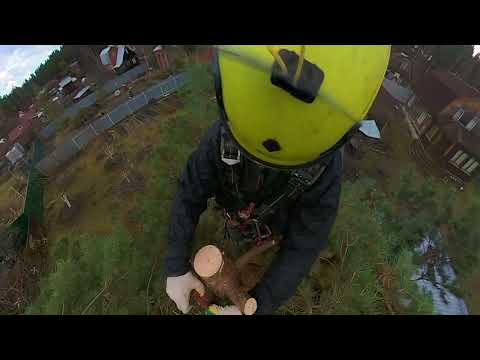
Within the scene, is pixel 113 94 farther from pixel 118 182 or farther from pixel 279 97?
pixel 279 97

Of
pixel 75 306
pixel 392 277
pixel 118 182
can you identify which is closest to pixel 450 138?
pixel 392 277

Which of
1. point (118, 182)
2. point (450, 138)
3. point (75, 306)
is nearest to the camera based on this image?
point (75, 306)

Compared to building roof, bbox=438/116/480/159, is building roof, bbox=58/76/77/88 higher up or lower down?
lower down

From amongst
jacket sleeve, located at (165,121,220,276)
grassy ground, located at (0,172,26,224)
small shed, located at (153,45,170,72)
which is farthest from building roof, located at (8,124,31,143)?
jacket sleeve, located at (165,121,220,276)

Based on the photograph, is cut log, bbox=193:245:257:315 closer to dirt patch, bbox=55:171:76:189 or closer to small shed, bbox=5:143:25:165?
dirt patch, bbox=55:171:76:189

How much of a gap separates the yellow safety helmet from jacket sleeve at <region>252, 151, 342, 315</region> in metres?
0.33

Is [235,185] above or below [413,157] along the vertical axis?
above

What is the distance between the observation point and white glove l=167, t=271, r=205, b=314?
136 cm

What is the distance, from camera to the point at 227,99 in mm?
809

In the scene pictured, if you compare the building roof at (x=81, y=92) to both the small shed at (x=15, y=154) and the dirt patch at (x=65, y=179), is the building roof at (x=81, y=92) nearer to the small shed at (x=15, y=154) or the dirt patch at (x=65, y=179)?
the small shed at (x=15, y=154)

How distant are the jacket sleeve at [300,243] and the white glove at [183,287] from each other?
30 cm

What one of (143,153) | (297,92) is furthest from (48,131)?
(297,92)

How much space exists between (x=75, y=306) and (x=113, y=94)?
274 inches

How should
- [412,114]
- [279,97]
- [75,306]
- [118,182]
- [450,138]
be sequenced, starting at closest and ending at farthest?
1. [279,97]
2. [75,306]
3. [118,182]
4. [450,138]
5. [412,114]
